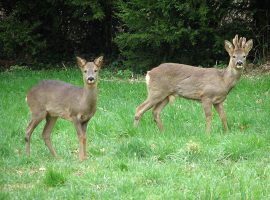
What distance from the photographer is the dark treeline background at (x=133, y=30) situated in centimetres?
1423

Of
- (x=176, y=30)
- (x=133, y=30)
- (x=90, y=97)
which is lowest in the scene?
(x=133, y=30)

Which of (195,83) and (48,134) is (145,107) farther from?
(48,134)

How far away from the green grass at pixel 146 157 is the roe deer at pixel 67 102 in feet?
0.95

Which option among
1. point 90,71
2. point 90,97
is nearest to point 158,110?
point 90,97

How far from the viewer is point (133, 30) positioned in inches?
598

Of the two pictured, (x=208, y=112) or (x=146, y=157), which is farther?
(x=208, y=112)

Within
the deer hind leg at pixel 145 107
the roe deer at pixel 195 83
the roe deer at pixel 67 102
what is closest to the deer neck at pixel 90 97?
the roe deer at pixel 67 102

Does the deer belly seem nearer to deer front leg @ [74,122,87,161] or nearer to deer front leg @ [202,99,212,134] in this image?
deer front leg @ [202,99,212,134]

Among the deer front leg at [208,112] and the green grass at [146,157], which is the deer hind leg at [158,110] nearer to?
the green grass at [146,157]

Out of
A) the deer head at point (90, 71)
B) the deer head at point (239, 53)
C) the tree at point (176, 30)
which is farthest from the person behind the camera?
the tree at point (176, 30)

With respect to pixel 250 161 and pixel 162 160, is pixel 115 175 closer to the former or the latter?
pixel 162 160

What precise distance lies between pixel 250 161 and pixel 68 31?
11929 millimetres

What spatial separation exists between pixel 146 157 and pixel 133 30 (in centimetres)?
822

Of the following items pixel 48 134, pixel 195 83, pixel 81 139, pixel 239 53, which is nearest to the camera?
pixel 81 139
